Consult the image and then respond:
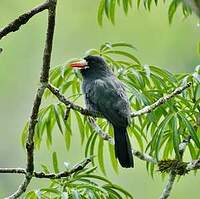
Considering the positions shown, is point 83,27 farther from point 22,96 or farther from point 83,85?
point 83,85

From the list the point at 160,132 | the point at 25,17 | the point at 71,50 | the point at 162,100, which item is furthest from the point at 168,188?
the point at 71,50

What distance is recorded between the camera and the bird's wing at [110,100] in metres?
3.53

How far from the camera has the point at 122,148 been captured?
3.38m

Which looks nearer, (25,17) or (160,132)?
(25,17)

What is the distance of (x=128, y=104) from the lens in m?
3.53

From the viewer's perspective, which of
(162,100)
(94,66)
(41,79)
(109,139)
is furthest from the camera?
(94,66)

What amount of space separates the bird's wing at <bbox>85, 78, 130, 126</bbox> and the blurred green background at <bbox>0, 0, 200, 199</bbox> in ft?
15.0

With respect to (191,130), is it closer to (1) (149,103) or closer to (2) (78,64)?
(1) (149,103)

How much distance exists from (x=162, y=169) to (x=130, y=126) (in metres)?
0.47

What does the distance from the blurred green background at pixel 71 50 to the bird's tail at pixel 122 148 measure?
4826 millimetres

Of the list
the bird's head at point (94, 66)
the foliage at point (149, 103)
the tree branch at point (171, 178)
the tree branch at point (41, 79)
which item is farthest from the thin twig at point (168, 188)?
the bird's head at point (94, 66)

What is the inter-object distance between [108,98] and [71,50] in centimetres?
667

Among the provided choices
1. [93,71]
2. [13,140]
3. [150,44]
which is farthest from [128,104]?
[150,44]

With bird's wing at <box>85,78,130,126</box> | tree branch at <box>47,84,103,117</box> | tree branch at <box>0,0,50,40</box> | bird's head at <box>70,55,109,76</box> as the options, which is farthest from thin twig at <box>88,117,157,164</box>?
tree branch at <box>0,0,50,40</box>
